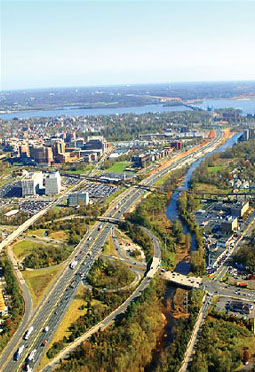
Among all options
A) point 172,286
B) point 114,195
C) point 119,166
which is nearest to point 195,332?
point 172,286

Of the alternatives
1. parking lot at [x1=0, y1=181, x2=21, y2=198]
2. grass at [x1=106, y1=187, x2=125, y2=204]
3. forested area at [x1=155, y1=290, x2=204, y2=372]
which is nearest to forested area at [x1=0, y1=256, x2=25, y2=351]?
forested area at [x1=155, y1=290, x2=204, y2=372]

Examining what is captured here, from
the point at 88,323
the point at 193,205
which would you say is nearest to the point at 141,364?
the point at 88,323

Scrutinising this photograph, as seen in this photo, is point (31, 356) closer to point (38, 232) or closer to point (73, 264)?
point (73, 264)

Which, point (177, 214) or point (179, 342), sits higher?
point (177, 214)

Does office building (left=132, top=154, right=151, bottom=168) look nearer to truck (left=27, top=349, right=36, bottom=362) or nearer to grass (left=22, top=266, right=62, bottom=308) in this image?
grass (left=22, top=266, right=62, bottom=308)

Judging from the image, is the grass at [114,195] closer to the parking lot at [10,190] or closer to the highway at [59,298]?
the highway at [59,298]

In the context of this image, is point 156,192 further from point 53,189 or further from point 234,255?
point 234,255

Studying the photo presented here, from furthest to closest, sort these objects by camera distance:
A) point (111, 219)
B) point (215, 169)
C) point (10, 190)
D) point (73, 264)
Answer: point (215, 169) → point (10, 190) → point (111, 219) → point (73, 264)
